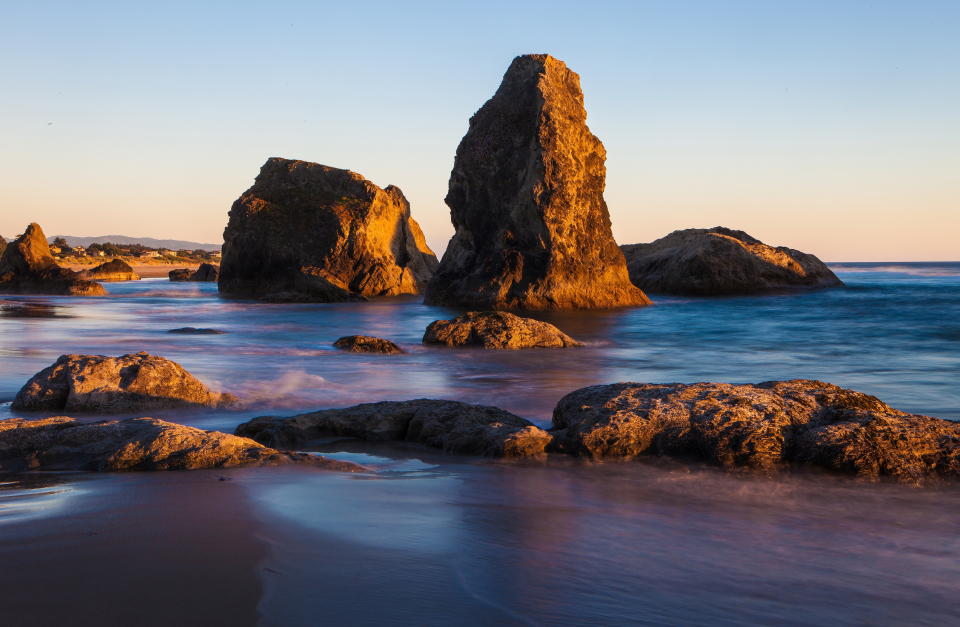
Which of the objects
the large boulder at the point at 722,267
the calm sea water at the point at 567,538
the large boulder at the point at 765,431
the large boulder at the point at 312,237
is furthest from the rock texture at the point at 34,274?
the large boulder at the point at 765,431

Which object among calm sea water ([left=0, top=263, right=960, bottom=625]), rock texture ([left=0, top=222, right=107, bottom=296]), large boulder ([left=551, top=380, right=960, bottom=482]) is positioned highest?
rock texture ([left=0, top=222, right=107, bottom=296])

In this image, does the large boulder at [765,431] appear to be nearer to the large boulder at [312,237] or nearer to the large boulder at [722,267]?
the large boulder at [312,237]

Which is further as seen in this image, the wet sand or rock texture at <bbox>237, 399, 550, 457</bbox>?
rock texture at <bbox>237, 399, 550, 457</bbox>

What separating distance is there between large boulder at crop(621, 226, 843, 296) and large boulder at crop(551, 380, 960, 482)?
2999cm

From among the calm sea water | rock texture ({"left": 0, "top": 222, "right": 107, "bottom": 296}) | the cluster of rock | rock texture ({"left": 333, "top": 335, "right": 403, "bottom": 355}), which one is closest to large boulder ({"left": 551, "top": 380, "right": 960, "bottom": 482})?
the calm sea water

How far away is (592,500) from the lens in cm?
429

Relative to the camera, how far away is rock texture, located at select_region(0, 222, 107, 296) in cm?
3183

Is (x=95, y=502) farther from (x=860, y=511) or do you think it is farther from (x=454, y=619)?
(x=860, y=511)

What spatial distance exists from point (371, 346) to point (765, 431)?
8.36m

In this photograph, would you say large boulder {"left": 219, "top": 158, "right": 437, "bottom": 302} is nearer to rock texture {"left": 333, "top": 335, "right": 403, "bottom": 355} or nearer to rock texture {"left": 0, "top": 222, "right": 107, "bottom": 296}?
rock texture {"left": 0, "top": 222, "right": 107, "bottom": 296}

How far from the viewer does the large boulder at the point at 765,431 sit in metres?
4.98

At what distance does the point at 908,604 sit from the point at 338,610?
2051 mm

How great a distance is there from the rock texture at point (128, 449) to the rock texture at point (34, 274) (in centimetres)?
2948

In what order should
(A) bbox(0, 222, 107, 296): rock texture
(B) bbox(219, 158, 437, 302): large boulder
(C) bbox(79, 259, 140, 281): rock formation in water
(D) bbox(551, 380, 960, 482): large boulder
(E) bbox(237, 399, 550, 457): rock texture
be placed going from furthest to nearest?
(C) bbox(79, 259, 140, 281): rock formation in water → (B) bbox(219, 158, 437, 302): large boulder → (A) bbox(0, 222, 107, 296): rock texture → (E) bbox(237, 399, 550, 457): rock texture → (D) bbox(551, 380, 960, 482): large boulder
